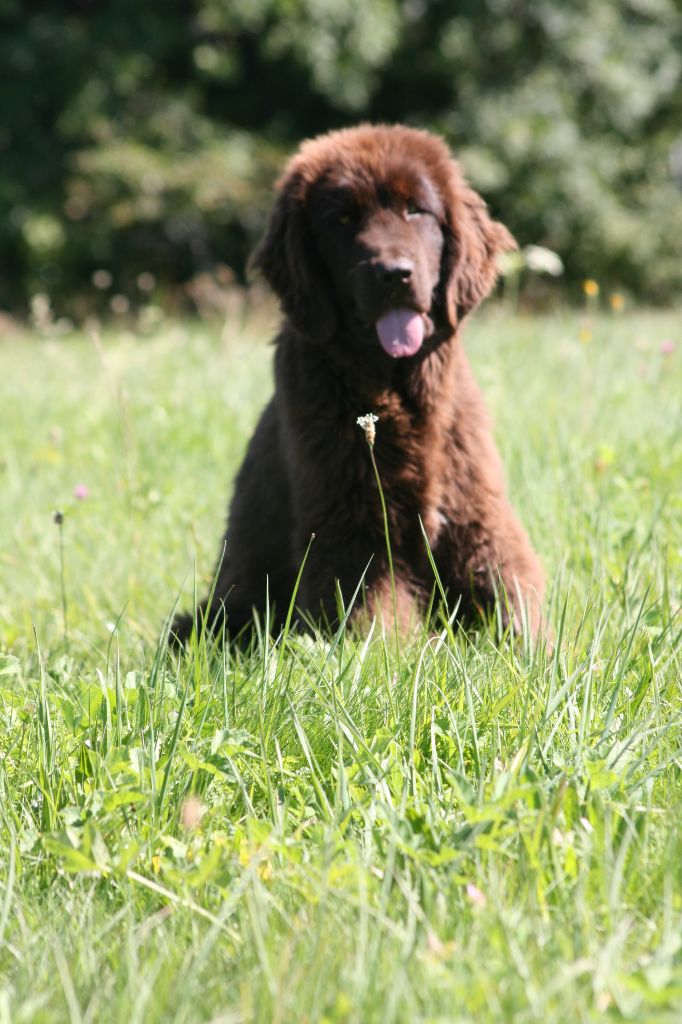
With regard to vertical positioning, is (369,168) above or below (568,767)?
above

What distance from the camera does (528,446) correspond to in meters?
4.51

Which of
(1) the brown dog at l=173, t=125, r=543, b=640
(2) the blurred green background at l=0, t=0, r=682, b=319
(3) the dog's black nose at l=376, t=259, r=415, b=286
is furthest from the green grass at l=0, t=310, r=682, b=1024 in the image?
(2) the blurred green background at l=0, t=0, r=682, b=319

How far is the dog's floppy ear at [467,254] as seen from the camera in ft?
12.0

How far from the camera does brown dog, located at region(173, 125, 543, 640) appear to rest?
131 inches

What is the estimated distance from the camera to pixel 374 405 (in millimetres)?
3432

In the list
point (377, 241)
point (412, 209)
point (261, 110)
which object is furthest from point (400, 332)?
point (261, 110)

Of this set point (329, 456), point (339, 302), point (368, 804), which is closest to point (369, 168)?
point (339, 302)

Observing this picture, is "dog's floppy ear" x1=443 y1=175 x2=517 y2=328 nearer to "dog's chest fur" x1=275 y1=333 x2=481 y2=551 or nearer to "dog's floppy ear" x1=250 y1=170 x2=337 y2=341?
"dog's chest fur" x1=275 y1=333 x2=481 y2=551

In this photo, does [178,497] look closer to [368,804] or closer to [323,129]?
[368,804]

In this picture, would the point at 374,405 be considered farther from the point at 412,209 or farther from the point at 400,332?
the point at 412,209

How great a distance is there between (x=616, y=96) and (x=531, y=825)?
16.5 m

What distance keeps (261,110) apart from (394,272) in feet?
51.5

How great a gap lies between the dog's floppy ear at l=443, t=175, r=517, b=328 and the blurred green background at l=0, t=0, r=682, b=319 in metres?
11.8

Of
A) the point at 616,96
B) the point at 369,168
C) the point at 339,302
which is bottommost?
the point at 339,302
